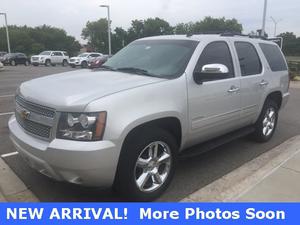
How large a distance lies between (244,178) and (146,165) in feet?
4.66

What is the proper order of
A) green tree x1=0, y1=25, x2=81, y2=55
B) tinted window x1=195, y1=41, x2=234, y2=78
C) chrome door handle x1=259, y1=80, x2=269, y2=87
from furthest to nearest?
1. green tree x1=0, y1=25, x2=81, y2=55
2. chrome door handle x1=259, y1=80, x2=269, y2=87
3. tinted window x1=195, y1=41, x2=234, y2=78

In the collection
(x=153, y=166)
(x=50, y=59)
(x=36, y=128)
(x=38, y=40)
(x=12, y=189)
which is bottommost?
(x=50, y=59)

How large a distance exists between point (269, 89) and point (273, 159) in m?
1.26

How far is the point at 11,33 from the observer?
2933 inches

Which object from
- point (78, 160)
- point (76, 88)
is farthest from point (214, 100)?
point (78, 160)

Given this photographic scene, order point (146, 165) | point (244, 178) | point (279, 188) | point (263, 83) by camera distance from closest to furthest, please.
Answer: point (146, 165) → point (279, 188) → point (244, 178) → point (263, 83)

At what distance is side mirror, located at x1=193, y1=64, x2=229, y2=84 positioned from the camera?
3.97 m

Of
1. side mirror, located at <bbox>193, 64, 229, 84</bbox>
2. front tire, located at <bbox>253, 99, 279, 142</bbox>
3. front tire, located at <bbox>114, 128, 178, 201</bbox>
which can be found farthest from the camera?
front tire, located at <bbox>253, 99, 279, 142</bbox>

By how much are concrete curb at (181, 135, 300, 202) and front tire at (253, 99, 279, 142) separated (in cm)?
38

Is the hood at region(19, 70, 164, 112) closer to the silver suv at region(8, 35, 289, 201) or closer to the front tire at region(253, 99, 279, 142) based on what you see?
the silver suv at region(8, 35, 289, 201)

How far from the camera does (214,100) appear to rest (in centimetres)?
430

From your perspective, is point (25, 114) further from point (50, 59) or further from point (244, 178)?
point (50, 59)

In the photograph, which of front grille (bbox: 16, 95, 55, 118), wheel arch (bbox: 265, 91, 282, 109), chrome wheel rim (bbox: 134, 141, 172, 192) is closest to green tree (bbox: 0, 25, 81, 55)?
wheel arch (bbox: 265, 91, 282, 109)

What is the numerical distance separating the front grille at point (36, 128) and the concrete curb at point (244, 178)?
1.61 meters
